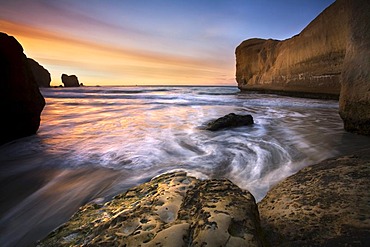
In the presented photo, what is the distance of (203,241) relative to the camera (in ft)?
3.10

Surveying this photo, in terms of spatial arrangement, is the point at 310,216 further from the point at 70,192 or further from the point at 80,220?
the point at 70,192

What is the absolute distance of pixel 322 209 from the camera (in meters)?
1.35

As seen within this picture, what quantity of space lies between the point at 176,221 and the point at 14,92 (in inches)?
176

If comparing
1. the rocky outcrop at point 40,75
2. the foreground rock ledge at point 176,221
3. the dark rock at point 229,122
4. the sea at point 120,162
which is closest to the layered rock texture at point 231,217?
the foreground rock ledge at point 176,221

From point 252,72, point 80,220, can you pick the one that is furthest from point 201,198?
point 252,72

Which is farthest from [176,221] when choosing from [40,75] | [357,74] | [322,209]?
[40,75]

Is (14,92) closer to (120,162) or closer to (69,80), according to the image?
(120,162)

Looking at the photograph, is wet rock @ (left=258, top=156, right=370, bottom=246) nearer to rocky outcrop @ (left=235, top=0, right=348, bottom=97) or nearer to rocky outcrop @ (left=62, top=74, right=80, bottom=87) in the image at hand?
rocky outcrop @ (left=235, top=0, right=348, bottom=97)

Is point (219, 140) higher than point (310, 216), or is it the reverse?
point (310, 216)

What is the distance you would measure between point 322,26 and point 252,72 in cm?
1403

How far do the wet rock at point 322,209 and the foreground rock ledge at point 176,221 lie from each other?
0.78 feet

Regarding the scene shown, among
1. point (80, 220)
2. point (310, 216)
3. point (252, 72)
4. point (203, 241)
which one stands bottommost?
point (80, 220)

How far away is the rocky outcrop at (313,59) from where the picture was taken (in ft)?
37.0

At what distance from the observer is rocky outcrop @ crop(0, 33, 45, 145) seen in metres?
3.91
